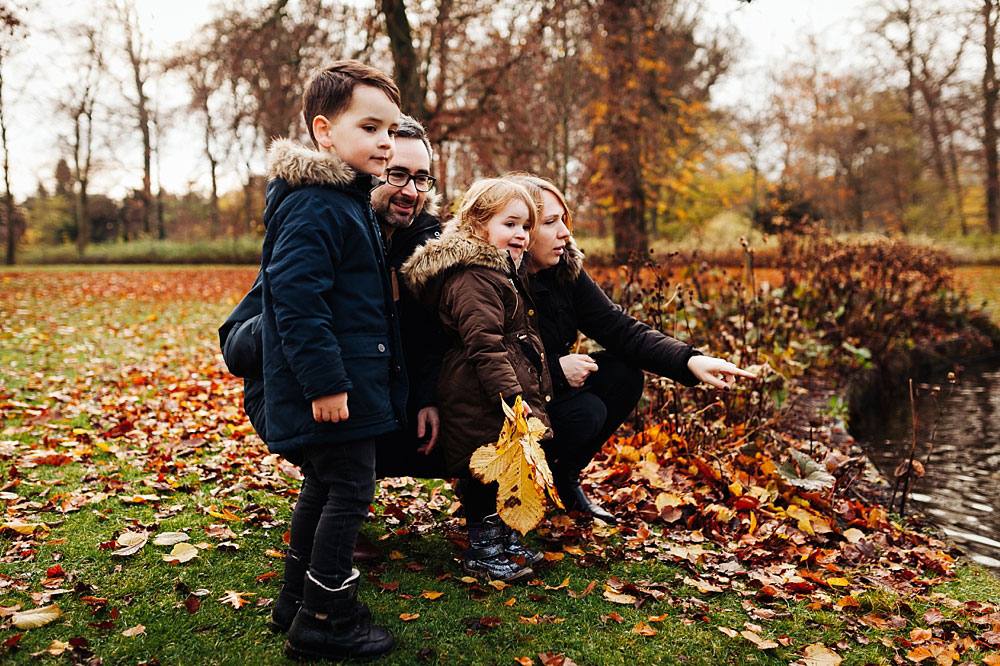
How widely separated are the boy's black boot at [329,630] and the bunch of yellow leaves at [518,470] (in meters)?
0.56

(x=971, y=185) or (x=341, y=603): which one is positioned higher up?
(x=971, y=185)

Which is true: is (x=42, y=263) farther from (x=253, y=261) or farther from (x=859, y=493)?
(x=859, y=493)

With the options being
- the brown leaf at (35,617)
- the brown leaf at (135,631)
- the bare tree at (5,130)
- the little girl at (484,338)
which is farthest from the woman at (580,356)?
the bare tree at (5,130)

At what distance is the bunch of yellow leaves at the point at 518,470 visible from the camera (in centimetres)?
240

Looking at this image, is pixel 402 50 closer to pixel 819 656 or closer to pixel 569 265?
pixel 569 265

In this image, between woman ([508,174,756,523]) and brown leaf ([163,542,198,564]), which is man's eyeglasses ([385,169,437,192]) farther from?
brown leaf ([163,542,198,564])

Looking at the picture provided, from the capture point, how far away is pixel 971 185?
28.7 meters

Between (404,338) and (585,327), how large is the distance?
93 cm

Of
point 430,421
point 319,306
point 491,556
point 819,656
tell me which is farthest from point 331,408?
point 819,656

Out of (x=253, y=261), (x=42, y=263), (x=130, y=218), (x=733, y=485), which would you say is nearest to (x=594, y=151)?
(x=733, y=485)

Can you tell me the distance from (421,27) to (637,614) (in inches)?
419

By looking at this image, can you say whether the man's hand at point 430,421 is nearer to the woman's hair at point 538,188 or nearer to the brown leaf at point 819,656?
the woman's hair at point 538,188

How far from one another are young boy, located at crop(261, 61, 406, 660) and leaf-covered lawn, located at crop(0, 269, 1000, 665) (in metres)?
0.21

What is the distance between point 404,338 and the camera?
305cm
